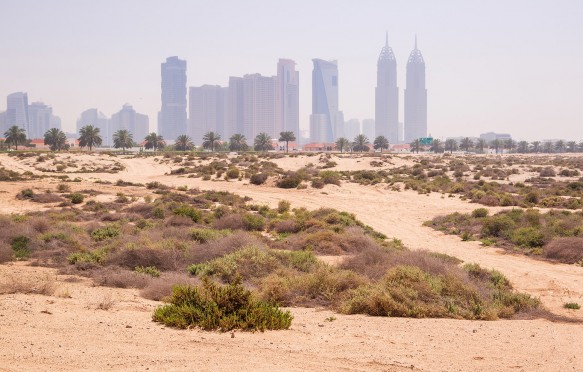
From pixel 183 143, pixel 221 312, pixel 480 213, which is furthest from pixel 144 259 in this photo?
pixel 183 143

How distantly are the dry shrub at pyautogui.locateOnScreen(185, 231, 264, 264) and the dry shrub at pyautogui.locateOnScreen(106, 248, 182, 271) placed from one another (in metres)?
0.58

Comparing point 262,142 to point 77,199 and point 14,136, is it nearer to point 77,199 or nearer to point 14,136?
point 14,136

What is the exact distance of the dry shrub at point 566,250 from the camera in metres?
19.8

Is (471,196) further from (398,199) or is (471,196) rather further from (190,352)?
(190,352)

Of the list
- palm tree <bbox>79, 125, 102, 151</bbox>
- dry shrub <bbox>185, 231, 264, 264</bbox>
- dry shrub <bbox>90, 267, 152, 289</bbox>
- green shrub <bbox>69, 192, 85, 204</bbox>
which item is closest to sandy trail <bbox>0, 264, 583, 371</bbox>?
dry shrub <bbox>90, 267, 152, 289</bbox>

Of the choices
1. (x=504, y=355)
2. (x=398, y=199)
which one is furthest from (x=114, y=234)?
(x=398, y=199)

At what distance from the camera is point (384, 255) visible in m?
15.9

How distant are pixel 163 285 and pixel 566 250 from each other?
1447 centimetres

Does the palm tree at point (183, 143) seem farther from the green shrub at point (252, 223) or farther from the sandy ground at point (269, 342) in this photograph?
the sandy ground at point (269, 342)

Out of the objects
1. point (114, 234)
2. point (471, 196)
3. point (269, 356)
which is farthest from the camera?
point (471, 196)

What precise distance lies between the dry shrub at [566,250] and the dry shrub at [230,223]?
39.9 feet

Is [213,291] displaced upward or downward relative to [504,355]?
upward

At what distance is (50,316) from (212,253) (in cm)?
666

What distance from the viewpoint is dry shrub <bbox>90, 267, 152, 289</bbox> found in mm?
14062
